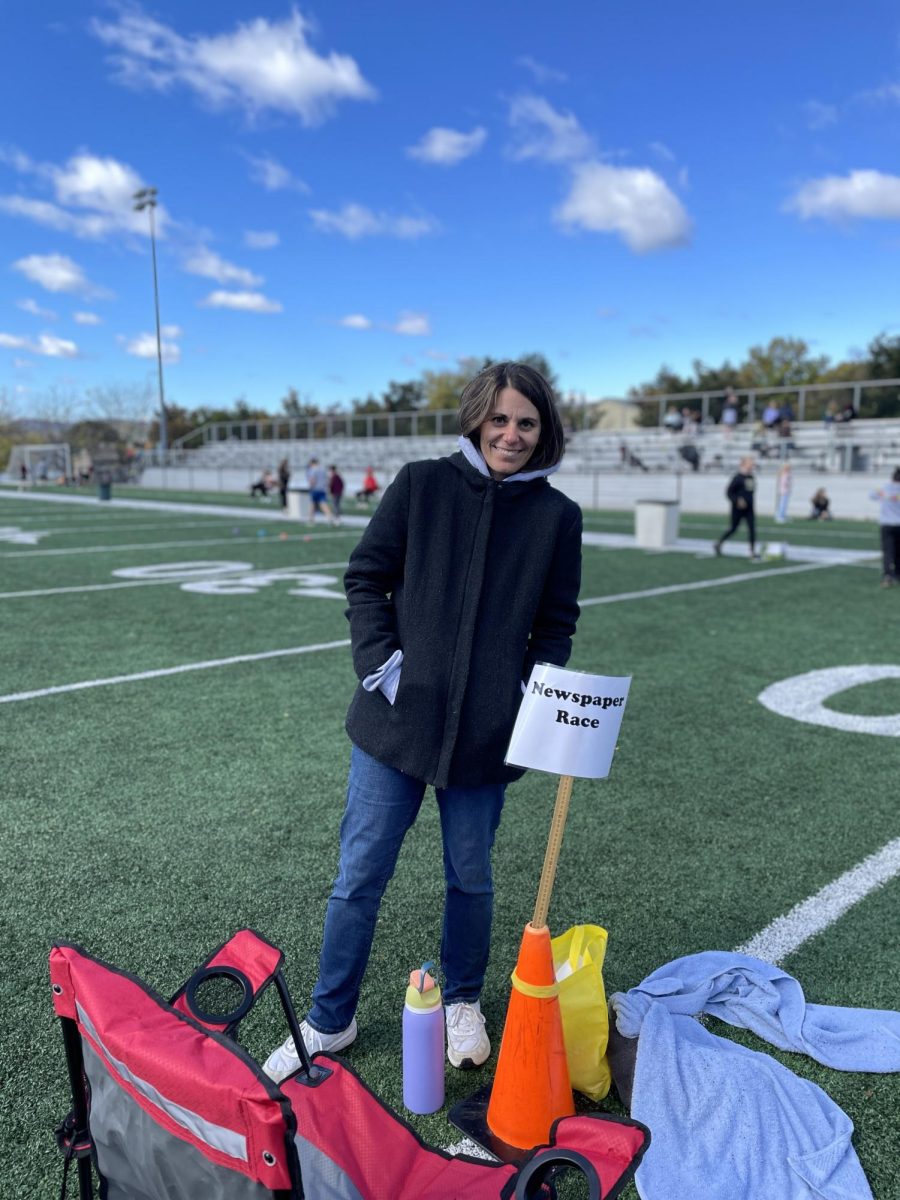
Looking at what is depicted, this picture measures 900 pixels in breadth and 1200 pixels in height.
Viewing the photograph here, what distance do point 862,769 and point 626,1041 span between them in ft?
9.61

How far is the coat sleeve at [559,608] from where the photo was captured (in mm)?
2482

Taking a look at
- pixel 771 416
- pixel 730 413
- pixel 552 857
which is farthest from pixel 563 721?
pixel 730 413

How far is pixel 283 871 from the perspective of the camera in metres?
3.58

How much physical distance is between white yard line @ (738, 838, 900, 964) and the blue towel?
0.82 feet

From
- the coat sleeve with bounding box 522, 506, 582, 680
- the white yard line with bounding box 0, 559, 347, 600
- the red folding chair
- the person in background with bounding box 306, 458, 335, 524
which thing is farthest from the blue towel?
the person in background with bounding box 306, 458, 335, 524

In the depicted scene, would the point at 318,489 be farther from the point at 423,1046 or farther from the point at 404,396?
the point at 404,396

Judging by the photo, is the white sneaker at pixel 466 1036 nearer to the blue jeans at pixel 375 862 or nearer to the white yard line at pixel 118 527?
the blue jeans at pixel 375 862

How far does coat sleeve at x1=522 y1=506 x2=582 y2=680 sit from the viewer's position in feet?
8.14

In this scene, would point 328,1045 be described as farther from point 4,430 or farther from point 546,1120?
point 4,430

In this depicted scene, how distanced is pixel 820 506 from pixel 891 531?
→ 13800 mm

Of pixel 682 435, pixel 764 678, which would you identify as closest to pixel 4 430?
pixel 682 435

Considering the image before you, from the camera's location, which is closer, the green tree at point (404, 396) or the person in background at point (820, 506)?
the person in background at point (820, 506)

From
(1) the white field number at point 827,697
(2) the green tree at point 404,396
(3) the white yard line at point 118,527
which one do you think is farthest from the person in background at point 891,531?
(2) the green tree at point 404,396

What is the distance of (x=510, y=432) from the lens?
2309 millimetres
